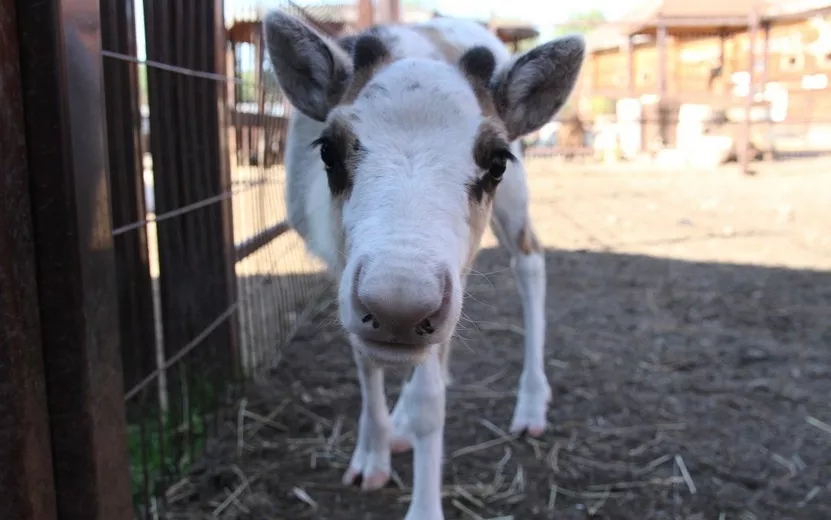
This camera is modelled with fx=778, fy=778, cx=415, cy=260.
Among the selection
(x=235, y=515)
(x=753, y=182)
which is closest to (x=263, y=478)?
(x=235, y=515)

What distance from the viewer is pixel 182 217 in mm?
3744

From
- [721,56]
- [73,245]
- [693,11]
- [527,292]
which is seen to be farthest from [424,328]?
[693,11]

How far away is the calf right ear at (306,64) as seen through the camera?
284 centimetres

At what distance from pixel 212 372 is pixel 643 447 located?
88.3 inches

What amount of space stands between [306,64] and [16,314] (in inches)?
56.3

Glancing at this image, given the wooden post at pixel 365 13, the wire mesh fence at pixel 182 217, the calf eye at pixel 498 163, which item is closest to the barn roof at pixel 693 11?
the wooden post at pixel 365 13

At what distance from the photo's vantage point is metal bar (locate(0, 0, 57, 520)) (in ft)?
6.34

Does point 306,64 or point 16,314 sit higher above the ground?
point 306,64

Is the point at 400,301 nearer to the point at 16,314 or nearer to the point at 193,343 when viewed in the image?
the point at 16,314

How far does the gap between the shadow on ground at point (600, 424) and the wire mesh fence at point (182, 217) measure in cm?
26

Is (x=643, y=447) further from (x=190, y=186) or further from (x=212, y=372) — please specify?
(x=190, y=186)

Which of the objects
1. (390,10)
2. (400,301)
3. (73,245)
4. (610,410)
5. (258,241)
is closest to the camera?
(400,301)

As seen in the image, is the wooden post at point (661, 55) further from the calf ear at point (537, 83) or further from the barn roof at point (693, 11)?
the calf ear at point (537, 83)

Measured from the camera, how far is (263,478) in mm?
3516
